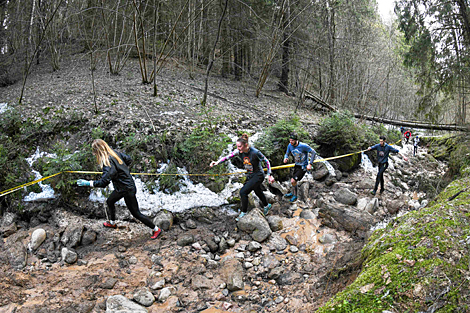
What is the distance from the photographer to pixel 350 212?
5.63 metres

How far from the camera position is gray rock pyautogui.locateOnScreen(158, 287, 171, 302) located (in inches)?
146

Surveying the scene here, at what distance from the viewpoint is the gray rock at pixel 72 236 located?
15.3 ft

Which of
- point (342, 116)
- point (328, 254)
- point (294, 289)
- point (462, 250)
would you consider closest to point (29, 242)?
point (294, 289)

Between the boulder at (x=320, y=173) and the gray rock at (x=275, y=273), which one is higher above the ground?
the boulder at (x=320, y=173)

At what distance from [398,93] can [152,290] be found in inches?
1126

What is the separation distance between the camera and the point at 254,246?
476 cm

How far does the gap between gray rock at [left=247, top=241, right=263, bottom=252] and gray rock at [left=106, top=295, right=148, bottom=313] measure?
1990mm

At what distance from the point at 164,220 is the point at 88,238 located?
4.52 feet

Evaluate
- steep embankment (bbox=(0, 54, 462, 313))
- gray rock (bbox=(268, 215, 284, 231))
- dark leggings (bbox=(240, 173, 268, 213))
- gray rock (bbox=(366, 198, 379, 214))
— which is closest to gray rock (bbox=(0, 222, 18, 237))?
steep embankment (bbox=(0, 54, 462, 313))

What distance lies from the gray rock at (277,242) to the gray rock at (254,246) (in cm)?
23

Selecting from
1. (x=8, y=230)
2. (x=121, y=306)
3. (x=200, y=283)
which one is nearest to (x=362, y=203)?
(x=200, y=283)

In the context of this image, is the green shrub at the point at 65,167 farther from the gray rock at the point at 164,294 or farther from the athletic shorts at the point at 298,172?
the athletic shorts at the point at 298,172

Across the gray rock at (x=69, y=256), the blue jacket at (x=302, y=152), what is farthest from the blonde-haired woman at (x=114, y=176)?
the blue jacket at (x=302, y=152)

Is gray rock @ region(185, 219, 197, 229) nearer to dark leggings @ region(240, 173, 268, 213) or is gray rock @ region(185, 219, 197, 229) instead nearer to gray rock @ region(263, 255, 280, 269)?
dark leggings @ region(240, 173, 268, 213)
